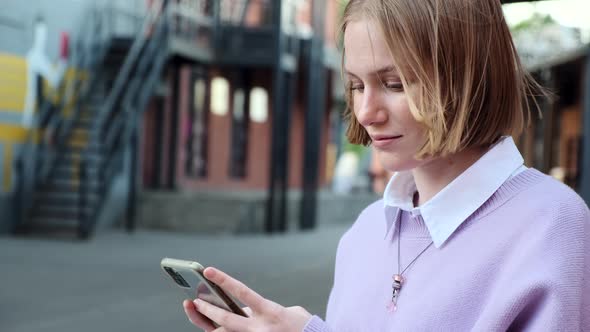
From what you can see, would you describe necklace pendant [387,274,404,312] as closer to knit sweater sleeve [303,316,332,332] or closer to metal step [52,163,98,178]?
knit sweater sleeve [303,316,332,332]

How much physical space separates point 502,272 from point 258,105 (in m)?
20.9

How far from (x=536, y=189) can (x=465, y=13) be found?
0.28 m

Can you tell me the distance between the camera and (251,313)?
1.44m

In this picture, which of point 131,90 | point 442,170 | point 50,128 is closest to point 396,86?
point 442,170

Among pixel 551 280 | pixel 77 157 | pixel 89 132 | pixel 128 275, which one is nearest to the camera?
pixel 551 280

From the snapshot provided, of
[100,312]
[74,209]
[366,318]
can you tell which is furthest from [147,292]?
[366,318]

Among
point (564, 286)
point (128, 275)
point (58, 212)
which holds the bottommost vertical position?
point (58, 212)

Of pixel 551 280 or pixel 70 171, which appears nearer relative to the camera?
pixel 551 280

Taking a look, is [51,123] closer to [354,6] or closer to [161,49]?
[161,49]

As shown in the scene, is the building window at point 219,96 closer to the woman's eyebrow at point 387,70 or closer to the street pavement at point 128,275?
the street pavement at point 128,275

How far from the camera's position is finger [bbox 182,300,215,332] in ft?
4.85

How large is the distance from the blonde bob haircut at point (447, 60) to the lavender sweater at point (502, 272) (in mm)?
131

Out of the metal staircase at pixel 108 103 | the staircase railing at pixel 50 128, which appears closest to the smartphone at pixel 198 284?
the metal staircase at pixel 108 103

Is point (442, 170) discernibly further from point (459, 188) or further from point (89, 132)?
point (89, 132)
